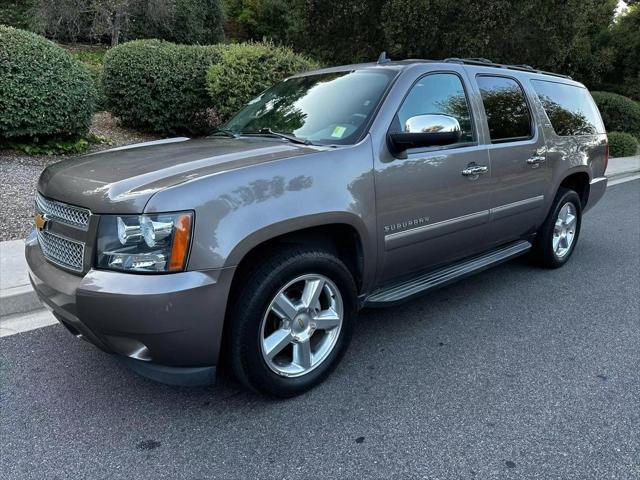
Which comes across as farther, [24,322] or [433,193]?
[24,322]

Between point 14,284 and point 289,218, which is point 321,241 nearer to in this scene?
point 289,218

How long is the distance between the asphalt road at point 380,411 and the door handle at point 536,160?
1.27m

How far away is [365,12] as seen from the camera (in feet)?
43.4

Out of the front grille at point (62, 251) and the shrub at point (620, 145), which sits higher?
the shrub at point (620, 145)

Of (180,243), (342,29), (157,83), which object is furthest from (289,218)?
(342,29)

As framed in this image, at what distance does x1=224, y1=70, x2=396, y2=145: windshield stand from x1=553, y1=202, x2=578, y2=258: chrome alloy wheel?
2.65m

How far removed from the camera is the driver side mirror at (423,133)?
122 inches

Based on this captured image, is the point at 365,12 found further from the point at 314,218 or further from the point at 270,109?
the point at 314,218

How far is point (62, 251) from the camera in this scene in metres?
2.70

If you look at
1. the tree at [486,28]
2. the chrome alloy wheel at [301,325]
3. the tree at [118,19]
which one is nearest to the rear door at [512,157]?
the chrome alloy wheel at [301,325]

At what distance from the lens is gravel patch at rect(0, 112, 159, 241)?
5516 mm

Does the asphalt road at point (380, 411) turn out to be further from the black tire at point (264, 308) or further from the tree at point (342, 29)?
the tree at point (342, 29)

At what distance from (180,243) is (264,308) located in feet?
1.85

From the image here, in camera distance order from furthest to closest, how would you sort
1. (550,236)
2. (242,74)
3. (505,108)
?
(242,74), (550,236), (505,108)
